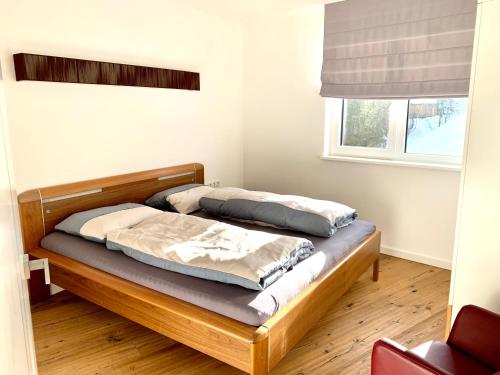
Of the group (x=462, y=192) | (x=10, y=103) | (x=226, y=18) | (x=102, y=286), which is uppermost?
(x=226, y=18)

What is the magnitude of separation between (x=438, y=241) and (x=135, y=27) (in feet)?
9.99

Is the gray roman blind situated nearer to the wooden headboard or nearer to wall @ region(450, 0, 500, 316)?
wall @ region(450, 0, 500, 316)

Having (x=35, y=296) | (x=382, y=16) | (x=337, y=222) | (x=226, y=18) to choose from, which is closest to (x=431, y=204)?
(x=337, y=222)

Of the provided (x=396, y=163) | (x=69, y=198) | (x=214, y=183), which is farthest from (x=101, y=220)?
(x=396, y=163)

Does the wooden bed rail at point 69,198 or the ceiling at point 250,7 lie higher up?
the ceiling at point 250,7

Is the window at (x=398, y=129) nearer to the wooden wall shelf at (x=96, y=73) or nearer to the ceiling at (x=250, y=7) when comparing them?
the ceiling at (x=250, y=7)

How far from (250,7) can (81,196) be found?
2191mm

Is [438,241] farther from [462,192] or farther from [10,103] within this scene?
[10,103]

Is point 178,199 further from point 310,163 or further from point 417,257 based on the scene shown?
point 417,257

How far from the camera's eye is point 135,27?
3109mm

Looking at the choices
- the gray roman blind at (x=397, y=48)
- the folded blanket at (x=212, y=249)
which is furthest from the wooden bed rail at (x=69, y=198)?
the gray roman blind at (x=397, y=48)

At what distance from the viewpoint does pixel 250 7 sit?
11.5ft

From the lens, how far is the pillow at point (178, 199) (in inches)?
123

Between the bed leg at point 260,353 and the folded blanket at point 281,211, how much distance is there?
1.05 m
